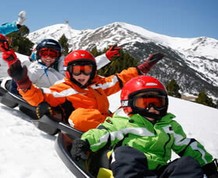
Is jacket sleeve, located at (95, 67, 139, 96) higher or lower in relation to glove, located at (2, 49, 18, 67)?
lower

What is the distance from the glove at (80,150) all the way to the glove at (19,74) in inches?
64.7

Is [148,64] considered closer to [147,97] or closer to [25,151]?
[147,97]

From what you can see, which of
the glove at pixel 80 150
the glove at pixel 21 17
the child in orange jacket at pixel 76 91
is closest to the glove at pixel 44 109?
the child in orange jacket at pixel 76 91

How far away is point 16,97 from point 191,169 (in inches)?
146

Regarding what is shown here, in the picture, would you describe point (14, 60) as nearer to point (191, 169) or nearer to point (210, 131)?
point (191, 169)

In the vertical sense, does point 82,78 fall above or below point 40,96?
above

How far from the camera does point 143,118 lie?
10.8ft

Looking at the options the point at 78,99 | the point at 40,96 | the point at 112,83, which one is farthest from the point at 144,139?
the point at 112,83

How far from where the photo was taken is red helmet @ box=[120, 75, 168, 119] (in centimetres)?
333

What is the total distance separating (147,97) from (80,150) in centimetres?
94

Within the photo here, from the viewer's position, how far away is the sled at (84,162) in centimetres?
276

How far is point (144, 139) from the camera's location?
122 inches

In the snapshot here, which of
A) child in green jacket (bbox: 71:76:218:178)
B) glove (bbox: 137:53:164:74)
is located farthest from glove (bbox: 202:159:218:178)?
glove (bbox: 137:53:164:74)

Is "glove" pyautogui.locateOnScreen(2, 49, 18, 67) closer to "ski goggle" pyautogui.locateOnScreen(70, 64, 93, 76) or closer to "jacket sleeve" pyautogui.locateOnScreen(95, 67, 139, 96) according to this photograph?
"ski goggle" pyautogui.locateOnScreen(70, 64, 93, 76)
